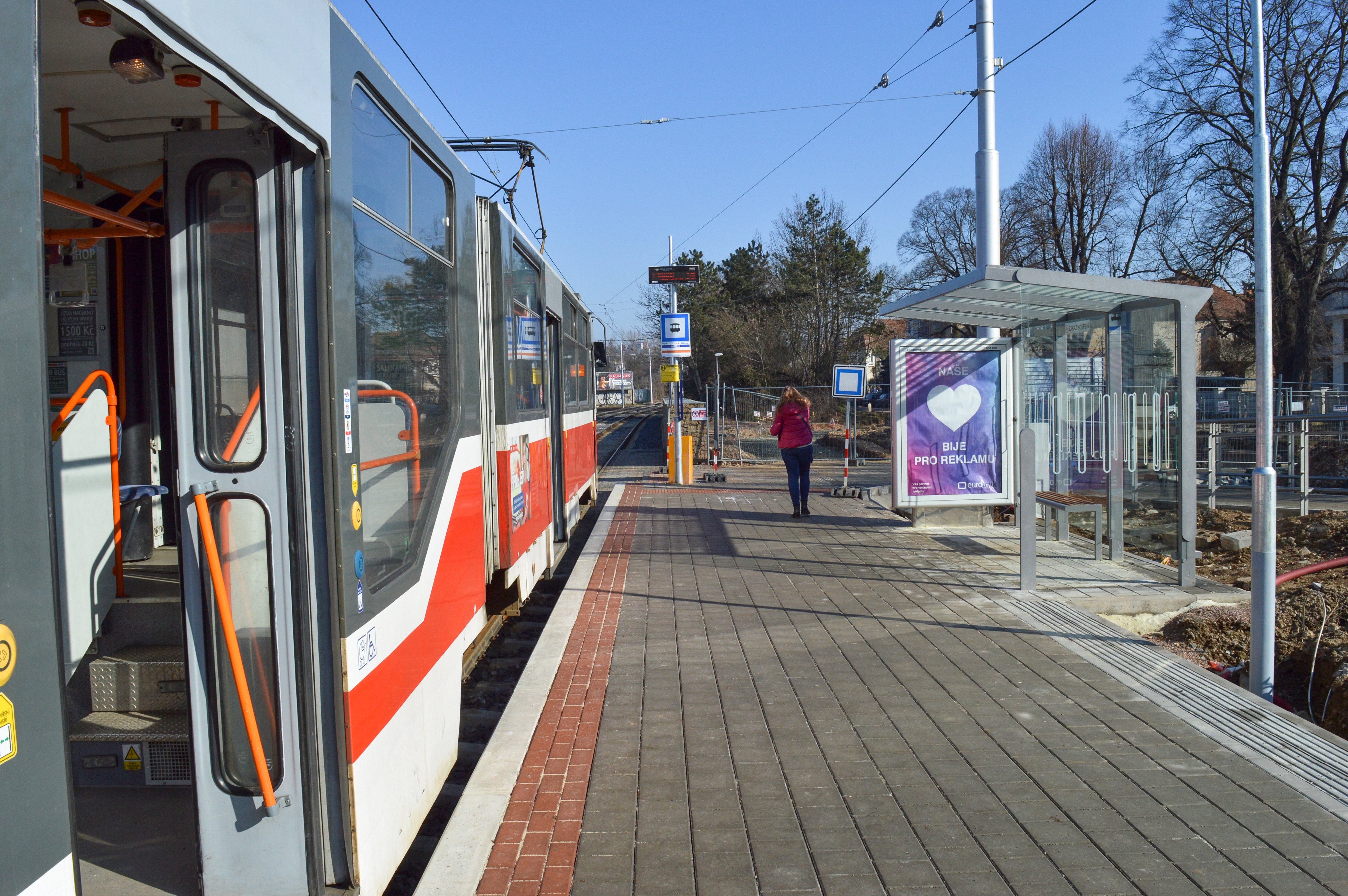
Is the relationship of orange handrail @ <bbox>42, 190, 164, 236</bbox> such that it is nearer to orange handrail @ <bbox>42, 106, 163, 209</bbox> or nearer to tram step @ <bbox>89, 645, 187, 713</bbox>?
→ orange handrail @ <bbox>42, 106, 163, 209</bbox>

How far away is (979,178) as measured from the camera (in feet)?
38.1

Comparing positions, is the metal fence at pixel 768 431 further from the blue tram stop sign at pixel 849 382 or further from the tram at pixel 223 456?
the tram at pixel 223 456

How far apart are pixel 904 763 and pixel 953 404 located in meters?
7.54

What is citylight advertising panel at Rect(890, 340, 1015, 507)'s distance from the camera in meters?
11.2

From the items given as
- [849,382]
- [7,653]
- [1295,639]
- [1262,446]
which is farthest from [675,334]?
[7,653]

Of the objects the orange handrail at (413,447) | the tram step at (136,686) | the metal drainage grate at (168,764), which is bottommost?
the metal drainage grate at (168,764)

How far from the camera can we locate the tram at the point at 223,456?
1570 mm

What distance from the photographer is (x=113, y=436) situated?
392 centimetres

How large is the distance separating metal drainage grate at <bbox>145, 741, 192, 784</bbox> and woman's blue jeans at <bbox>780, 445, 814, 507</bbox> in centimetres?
1006

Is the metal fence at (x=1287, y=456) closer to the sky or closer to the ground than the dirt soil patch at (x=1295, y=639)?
closer to the sky

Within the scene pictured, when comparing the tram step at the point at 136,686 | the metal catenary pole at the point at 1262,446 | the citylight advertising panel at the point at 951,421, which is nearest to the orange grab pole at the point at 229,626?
the tram step at the point at 136,686

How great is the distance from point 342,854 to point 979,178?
1092cm

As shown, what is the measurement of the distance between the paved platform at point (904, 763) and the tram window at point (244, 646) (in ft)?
3.08

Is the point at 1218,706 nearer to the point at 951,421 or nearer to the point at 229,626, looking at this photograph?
the point at 229,626
